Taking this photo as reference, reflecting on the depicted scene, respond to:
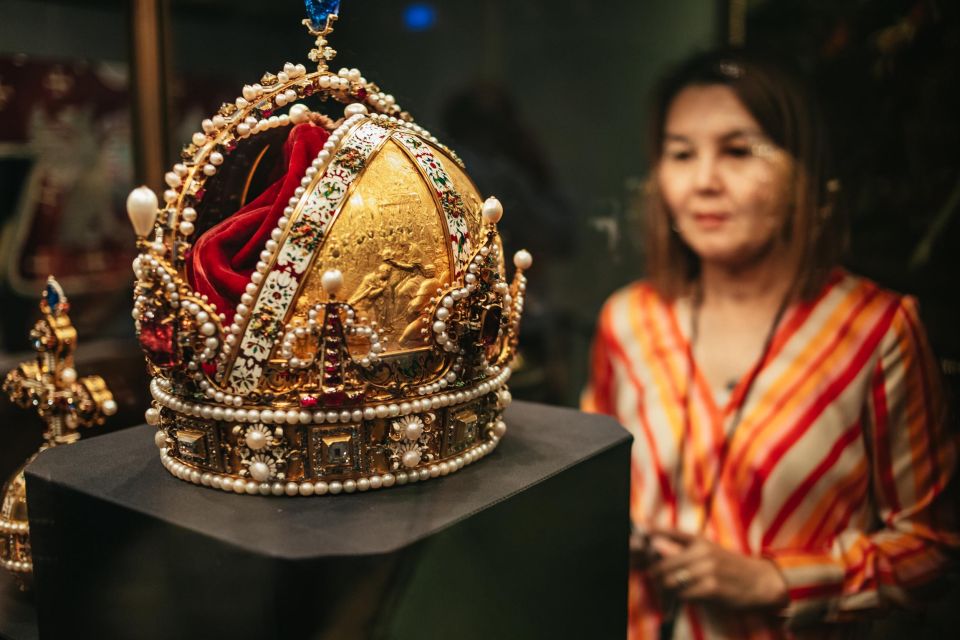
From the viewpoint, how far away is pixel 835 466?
1.42m

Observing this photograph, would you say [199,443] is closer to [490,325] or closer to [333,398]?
[333,398]

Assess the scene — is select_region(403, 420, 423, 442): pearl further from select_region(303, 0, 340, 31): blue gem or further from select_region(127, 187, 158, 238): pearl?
select_region(303, 0, 340, 31): blue gem

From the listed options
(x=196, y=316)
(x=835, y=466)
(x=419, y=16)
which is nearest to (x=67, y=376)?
(x=196, y=316)

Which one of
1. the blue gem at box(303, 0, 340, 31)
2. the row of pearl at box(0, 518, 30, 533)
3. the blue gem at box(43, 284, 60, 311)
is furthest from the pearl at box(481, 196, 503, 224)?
the row of pearl at box(0, 518, 30, 533)

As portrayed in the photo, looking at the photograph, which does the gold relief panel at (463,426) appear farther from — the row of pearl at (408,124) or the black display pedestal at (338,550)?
the row of pearl at (408,124)

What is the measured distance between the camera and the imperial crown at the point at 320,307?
0.90 m

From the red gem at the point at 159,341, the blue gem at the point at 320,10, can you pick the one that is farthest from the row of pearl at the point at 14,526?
the blue gem at the point at 320,10

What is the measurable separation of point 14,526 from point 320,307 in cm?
55

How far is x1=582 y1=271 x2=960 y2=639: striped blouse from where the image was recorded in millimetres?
1398

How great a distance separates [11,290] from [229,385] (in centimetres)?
110

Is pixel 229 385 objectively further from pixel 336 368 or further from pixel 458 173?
pixel 458 173

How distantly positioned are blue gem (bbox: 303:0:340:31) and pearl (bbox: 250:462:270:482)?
0.54 meters

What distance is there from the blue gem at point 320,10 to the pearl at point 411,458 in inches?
21.1

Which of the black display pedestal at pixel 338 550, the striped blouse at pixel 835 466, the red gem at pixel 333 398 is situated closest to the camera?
the black display pedestal at pixel 338 550
